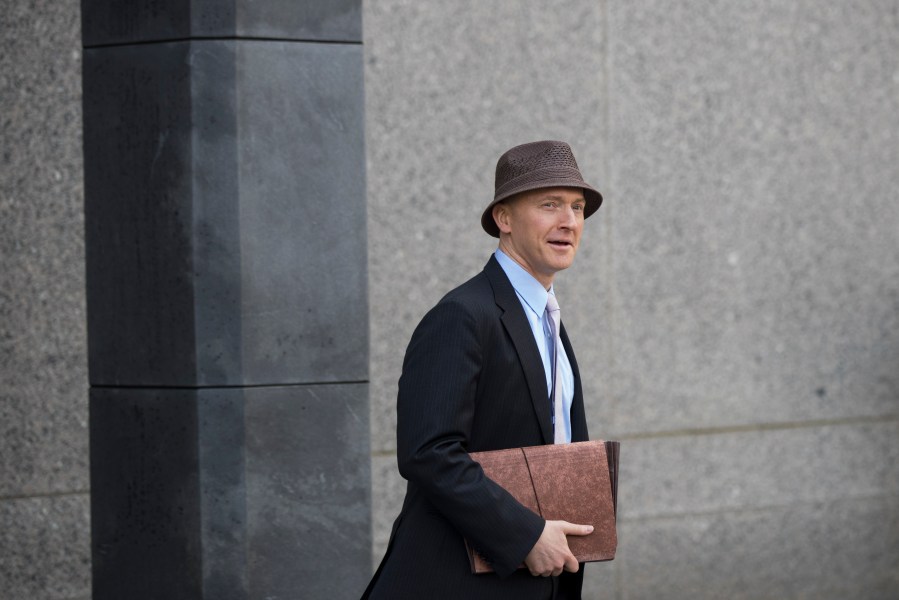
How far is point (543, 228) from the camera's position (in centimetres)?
311

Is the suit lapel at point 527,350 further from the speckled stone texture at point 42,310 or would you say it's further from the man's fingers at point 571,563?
the speckled stone texture at point 42,310

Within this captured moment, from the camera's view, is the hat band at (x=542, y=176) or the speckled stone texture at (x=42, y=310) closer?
the hat band at (x=542, y=176)

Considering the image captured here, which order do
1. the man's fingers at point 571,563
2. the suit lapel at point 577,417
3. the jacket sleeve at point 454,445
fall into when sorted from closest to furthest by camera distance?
1. the jacket sleeve at point 454,445
2. the man's fingers at point 571,563
3. the suit lapel at point 577,417

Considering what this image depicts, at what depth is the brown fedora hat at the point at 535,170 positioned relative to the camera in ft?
10.1

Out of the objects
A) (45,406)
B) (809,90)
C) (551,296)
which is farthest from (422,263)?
(551,296)

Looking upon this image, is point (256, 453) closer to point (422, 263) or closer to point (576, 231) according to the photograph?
point (576, 231)

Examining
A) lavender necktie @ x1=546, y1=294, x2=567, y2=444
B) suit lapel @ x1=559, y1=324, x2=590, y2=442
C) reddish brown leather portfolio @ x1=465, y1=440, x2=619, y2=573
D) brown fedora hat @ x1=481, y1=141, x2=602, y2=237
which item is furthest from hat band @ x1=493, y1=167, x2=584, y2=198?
reddish brown leather portfolio @ x1=465, y1=440, x2=619, y2=573

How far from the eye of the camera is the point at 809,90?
6.81 m

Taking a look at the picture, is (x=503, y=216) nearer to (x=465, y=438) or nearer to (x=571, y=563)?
(x=465, y=438)

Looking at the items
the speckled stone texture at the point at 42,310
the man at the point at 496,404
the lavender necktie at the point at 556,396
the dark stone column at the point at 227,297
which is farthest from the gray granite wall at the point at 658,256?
the lavender necktie at the point at 556,396

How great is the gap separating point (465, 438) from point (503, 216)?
575mm

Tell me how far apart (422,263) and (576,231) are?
9.60ft

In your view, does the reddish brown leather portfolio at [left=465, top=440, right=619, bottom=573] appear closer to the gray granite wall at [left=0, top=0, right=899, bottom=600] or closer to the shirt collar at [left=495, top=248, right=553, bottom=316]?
the shirt collar at [left=495, top=248, right=553, bottom=316]

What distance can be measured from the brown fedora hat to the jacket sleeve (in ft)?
1.13
